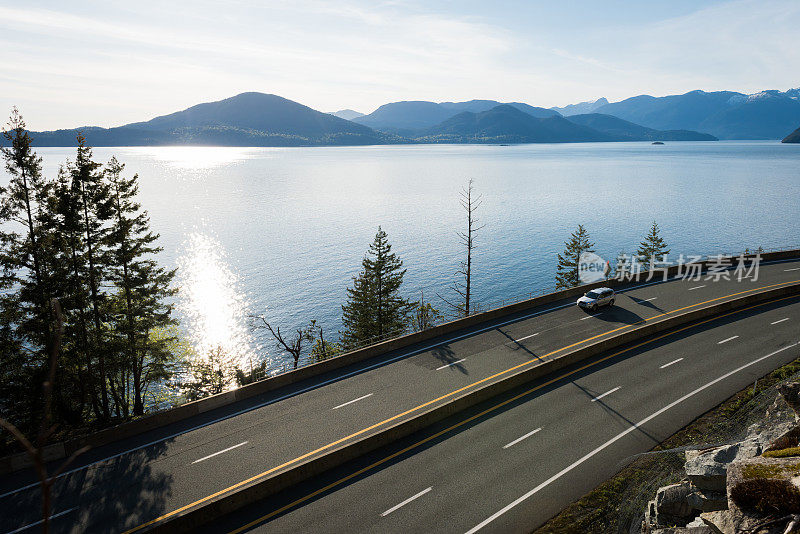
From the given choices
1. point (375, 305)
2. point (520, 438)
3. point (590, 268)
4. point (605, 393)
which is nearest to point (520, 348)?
point (605, 393)

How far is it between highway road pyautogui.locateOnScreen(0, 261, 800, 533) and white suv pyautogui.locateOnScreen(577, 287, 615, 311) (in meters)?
1.23

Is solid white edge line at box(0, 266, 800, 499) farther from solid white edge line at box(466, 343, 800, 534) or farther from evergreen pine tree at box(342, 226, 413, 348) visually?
evergreen pine tree at box(342, 226, 413, 348)

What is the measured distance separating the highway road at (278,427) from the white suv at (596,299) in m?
1.23

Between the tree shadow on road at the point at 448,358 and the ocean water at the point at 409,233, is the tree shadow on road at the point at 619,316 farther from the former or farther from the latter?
the ocean water at the point at 409,233

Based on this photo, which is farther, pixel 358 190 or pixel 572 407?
pixel 358 190

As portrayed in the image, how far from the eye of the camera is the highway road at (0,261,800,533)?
56.3ft

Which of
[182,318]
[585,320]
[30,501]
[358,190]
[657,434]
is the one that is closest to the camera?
[30,501]

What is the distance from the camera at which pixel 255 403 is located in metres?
24.0

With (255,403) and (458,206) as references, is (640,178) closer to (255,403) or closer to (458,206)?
(458,206)

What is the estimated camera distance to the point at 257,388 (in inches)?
980

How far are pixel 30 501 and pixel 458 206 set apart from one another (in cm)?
12940

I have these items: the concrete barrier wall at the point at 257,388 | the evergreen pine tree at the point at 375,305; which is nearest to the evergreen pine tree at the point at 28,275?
the concrete barrier wall at the point at 257,388

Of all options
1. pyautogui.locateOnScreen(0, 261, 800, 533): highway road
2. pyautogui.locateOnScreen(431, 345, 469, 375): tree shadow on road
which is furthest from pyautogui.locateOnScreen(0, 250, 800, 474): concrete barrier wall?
pyautogui.locateOnScreen(431, 345, 469, 375): tree shadow on road

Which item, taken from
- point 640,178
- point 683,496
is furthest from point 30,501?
point 640,178
